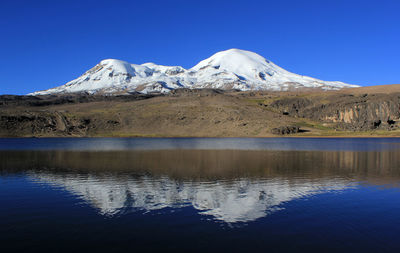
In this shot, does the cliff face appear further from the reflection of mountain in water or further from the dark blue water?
the reflection of mountain in water

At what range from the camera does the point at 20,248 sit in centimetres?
1319

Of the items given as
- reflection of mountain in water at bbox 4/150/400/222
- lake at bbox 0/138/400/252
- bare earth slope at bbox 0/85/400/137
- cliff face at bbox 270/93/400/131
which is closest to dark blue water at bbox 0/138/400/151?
reflection of mountain in water at bbox 4/150/400/222

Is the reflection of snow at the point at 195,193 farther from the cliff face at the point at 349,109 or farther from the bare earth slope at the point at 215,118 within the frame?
the cliff face at the point at 349,109

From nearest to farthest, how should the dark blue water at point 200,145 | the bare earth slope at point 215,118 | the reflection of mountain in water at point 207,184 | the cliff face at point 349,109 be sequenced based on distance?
the reflection of mountain in water at point 207,184, the dark blue water at point 200,145, the bare earth slope at point 215,118, the cliff face at point 349,109

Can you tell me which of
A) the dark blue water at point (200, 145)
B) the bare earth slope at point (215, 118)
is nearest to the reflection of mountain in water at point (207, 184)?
the dark blue water at point (200, 145)

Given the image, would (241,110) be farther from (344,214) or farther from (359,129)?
(344,214)

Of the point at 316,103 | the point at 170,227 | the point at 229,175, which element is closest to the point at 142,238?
the point at 170,227

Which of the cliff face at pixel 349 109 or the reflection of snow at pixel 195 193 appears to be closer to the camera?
the reflection of snow at pixel 195 193

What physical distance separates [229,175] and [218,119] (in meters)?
126

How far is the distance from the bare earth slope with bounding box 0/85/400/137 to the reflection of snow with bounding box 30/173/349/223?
4556 inches

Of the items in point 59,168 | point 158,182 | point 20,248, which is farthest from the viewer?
point 59,168

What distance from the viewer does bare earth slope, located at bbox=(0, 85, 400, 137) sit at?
14775 cm

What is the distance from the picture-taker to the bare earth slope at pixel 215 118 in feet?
485

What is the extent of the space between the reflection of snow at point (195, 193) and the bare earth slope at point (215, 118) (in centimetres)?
11572
